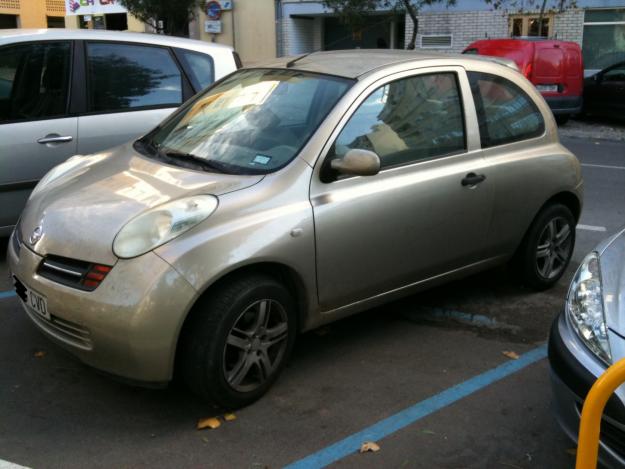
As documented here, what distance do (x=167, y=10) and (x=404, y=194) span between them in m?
14.4

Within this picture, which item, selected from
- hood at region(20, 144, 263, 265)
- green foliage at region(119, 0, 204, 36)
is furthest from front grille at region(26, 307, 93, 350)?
green foliage at region(119, 0, 204, 36)

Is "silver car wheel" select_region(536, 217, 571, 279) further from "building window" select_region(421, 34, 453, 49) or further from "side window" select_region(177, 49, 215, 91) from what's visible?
"building window" select_region(421, 34, 453, 49)

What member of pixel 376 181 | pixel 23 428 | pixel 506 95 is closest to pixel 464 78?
pixel 506 95

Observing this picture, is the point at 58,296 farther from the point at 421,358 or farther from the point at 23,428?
the point at 421,358

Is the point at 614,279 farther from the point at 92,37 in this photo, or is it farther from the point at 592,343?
the point at 92,37

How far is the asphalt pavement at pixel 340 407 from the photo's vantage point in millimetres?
3127

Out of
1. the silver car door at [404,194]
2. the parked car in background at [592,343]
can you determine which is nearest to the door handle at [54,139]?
the silver car door at [404,194]

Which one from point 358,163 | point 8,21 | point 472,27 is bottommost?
point 358,163

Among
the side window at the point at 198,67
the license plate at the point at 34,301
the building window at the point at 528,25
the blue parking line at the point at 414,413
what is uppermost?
the building window at the point at 528,25

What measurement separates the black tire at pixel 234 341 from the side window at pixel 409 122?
841 millimetres

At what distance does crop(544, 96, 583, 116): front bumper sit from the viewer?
13766 mm

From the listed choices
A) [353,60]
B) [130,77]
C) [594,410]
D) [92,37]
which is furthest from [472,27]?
[594,410]

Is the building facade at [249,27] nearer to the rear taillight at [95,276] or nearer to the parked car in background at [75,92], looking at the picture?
the parked car in background at [75,92]

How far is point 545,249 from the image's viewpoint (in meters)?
4.92
